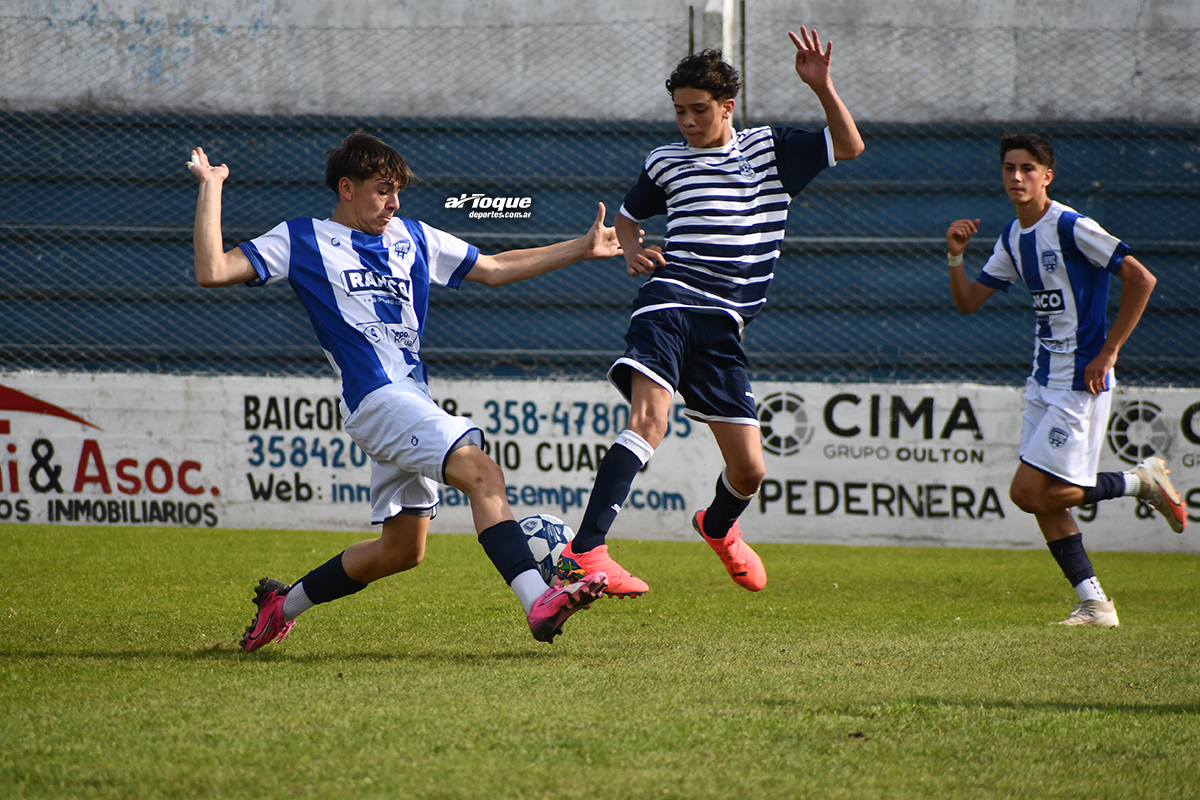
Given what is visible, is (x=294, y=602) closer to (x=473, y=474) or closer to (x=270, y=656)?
(x=270, y=656)

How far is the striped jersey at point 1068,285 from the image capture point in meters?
4.70

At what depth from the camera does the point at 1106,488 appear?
4.95 m

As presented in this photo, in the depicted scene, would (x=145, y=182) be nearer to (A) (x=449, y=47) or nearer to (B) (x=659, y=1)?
(A) (x=449, y=47)

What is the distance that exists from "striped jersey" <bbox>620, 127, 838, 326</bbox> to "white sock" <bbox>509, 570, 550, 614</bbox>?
1200mm

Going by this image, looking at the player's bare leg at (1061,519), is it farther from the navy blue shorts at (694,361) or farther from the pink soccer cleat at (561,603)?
the pink soccer cleat at (561,603)

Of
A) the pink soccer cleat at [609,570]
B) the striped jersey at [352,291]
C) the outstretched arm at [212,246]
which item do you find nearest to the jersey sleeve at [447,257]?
the striped jersey at [352,291]

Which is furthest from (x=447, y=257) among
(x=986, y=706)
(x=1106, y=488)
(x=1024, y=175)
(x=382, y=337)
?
(x=1106, y=488)

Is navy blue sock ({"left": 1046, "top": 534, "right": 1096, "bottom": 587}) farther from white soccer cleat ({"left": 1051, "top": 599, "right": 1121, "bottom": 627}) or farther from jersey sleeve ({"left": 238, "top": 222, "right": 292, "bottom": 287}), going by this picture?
jersey sleeve ({"left": 238, "top": 222, "right": 292, "bottom": 287})

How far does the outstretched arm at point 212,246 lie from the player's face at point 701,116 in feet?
5.15

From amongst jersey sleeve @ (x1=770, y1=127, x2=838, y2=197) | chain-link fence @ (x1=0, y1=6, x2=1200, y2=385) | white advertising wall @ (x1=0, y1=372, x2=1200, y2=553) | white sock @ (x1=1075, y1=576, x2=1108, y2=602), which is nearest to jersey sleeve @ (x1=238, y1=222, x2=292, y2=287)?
jersey sleeve @ (x1=770, y1=127, x2=838, y2=197)

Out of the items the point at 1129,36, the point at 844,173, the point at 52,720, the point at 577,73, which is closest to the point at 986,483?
the point at 844,173

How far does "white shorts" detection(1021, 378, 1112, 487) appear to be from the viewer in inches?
186

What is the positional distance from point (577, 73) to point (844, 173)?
7.12 feet

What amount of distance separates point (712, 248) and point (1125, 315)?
6.32ft
